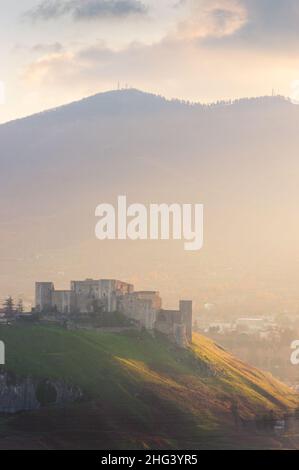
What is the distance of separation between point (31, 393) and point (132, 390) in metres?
14.0

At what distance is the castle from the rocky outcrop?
13652 mm

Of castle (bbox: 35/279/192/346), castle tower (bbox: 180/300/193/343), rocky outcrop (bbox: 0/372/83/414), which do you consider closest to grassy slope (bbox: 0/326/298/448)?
rocky outcrop (bbox: 0/372/83/414)

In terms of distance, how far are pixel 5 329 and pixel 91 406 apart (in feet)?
44.0

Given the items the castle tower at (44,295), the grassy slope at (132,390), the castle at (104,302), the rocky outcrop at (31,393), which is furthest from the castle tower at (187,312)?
the rocky outcrop at (31,393)

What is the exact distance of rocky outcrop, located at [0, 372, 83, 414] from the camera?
348 ft

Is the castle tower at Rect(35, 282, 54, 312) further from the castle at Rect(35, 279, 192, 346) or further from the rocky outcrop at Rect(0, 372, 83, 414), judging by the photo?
the rocky outcrop at Rect(0, 372, 83, 414)

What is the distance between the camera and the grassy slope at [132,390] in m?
112

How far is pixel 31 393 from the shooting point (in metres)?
108

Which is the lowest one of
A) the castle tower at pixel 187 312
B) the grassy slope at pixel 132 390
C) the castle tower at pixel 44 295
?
the grassy slope at pixel 132 390

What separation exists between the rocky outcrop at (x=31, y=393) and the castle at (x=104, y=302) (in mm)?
13652

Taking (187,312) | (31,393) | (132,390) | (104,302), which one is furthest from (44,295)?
(31,393)

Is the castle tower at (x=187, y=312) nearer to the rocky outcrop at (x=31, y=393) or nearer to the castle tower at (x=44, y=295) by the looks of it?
the castle tower at (x=44, y=295)

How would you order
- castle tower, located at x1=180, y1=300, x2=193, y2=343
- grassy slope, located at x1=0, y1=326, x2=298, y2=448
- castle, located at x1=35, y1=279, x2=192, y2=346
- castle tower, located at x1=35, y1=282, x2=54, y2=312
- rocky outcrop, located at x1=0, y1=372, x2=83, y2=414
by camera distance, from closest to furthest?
1. rocky outcrop, located at x1=0, y1=372, x2=83, y2=414
2. grassy slope, located at x1=0, y1=326, x2=298, y2=448
3. castle tower, located at x1=35, y1=282, x2=54, y2=312
4. castle, located at x1=35, y1=279, x2=192, y2=346
5. castle tower, located at x1=180, y1=300, x2=193, y2=343

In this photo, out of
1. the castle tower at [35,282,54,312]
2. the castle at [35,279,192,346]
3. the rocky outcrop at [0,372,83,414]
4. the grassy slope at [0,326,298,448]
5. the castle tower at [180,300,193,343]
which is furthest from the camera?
the castle tower at [180,300,193,343]
